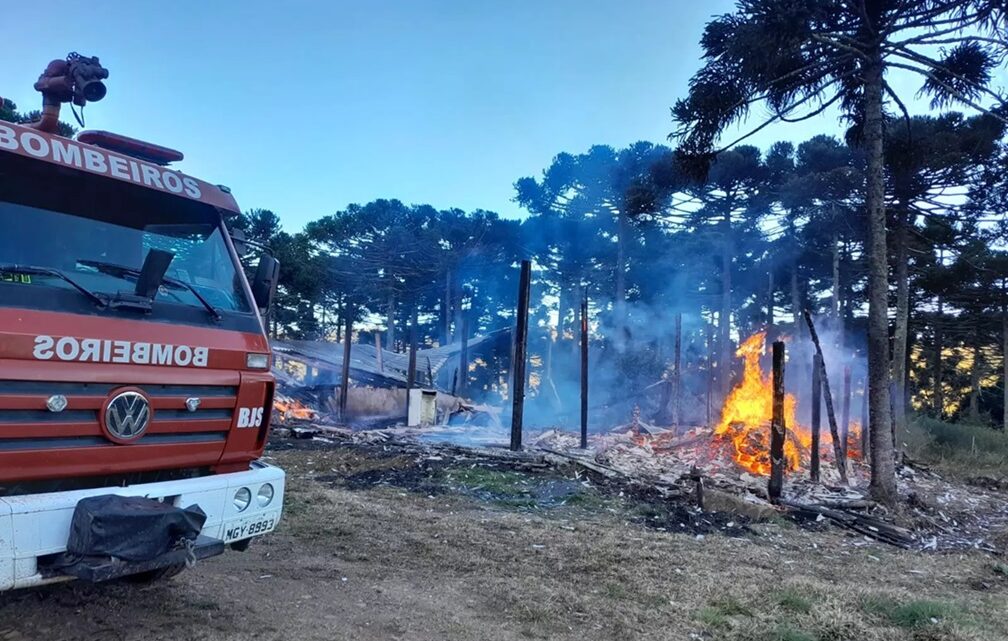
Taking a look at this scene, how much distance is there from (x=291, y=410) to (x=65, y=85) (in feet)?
54.2

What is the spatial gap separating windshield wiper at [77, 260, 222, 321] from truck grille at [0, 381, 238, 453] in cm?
50

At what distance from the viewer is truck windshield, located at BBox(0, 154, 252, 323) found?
3400 mm

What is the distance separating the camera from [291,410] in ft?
65.5

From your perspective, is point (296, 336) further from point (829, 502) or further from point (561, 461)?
point (829, 502)

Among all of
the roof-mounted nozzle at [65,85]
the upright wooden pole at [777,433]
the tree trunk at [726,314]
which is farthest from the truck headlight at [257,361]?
the tree trunk at [726,314]

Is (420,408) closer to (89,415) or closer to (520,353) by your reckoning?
(520,353)

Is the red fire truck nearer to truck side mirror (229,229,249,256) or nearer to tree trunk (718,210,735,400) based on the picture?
truck side mirror (229,229,249,256)

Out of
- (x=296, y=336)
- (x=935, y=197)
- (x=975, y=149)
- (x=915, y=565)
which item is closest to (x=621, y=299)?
(x=935, y=197)

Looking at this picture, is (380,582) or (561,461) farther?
(561,461)

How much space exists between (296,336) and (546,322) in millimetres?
17802

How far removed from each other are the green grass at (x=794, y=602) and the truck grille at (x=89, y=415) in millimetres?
4153

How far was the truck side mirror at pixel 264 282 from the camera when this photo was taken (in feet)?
15.2

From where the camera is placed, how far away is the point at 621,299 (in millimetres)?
32406

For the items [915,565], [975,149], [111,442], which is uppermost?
[975,149]
